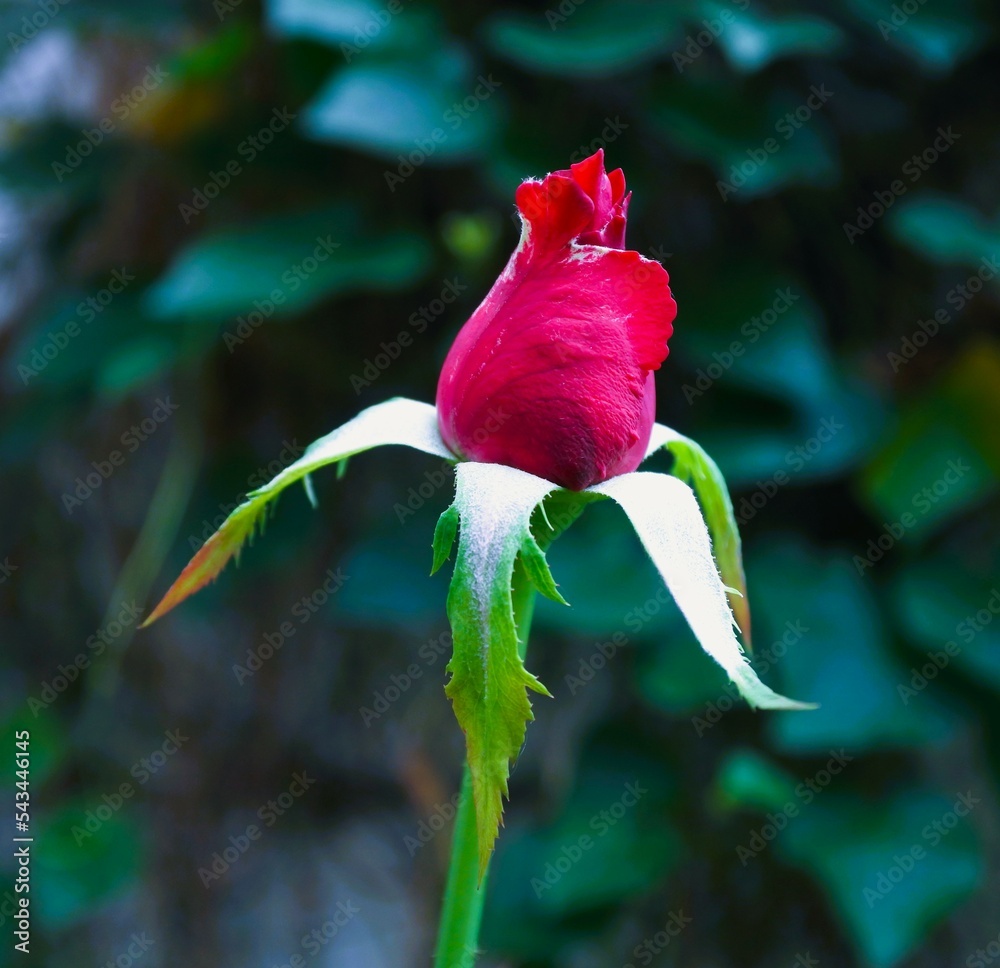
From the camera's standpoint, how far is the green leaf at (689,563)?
23 centimetres

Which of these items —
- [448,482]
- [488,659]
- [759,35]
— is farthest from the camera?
[448,482]

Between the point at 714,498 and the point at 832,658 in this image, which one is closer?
the point at 714,498

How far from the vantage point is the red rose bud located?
0.27 meters

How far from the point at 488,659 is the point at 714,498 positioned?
→ 4.7 inches

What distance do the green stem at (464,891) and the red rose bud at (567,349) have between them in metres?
0.04

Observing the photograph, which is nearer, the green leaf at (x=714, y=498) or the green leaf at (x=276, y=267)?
the green leaf at (x=714, y=498)

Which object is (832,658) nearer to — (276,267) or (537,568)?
(276,267)

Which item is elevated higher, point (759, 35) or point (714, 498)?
point (714, 498)

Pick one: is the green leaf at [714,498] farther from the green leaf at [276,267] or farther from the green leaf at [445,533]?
the green leaf at [276,267]

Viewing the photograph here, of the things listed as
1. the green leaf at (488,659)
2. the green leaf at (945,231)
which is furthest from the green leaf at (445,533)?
the green leaf at (945,231)

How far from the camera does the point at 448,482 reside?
41.8 inches

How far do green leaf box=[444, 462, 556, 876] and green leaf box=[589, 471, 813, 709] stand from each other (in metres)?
0.03

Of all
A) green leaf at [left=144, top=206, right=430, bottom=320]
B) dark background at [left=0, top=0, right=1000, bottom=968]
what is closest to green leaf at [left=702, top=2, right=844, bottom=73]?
dark background at [left=0, top=0, right=1000, bottom=968]

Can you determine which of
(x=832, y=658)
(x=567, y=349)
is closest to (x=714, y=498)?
(x=567, y=349)
